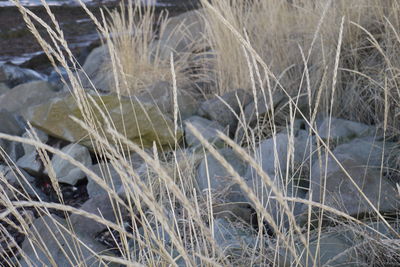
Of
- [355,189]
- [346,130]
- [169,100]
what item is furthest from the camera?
[169,100]

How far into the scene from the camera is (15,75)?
6.25m

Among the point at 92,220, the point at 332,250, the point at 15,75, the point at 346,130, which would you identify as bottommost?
the point at 15,75

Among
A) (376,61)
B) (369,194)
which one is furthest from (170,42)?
(369,194)

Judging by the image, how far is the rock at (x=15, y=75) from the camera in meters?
6.20

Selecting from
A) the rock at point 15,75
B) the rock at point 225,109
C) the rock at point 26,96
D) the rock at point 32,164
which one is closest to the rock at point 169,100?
the rock at point 225,109

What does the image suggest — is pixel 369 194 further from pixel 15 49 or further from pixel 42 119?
pixel 15 49

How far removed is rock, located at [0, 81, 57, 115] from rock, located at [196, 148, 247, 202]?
6.98 feet

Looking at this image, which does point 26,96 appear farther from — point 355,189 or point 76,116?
point 355,189

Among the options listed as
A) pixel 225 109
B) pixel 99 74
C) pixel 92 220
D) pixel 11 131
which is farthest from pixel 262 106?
pixel 99 74

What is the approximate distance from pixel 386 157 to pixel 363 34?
3.63 ft

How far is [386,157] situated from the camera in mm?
2590

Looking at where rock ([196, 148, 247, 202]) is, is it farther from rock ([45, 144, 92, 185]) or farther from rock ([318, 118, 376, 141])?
rock ([45, 144, 92, 185])

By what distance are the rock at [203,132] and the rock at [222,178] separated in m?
0.16

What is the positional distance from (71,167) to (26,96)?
1661 mm
